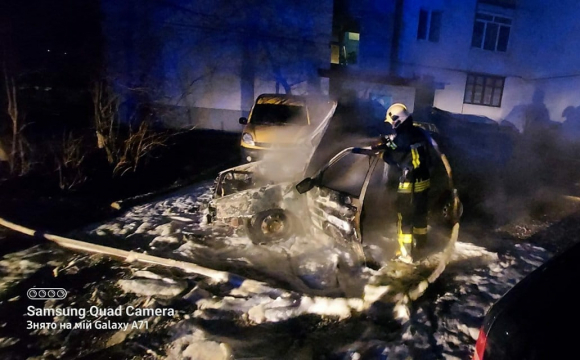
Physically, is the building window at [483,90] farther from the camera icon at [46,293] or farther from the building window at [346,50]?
the camera icon at [46,293]

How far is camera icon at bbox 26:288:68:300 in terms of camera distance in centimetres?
356

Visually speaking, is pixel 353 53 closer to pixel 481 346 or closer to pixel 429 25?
pixel 429 25

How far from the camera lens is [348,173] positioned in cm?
467

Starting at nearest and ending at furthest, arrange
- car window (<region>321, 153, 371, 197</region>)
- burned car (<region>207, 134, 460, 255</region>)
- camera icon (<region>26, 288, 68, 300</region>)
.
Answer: camera icon (<region>26, 288, 68, 300</region>)
burned car (<region>207, 134, 460, 255</region>)
car window (<region>321, 153, 371, 197</region>)

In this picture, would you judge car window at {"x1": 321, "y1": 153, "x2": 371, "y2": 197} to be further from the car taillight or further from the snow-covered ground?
the car taillight

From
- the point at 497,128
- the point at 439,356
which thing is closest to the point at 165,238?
the point at 439,356

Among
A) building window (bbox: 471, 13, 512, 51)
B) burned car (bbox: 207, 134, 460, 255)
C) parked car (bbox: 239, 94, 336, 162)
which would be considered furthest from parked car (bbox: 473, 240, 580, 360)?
building window (bbox: 471, 13, 512, 51)

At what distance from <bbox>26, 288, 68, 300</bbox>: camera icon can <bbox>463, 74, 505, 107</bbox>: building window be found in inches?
847

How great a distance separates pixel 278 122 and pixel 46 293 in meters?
6.38

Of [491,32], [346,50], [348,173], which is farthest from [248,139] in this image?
[491,32]

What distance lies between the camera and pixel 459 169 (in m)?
5.85

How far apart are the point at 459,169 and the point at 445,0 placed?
16491mm

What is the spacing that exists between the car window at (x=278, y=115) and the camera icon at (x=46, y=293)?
242 inches

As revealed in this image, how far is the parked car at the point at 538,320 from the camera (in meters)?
1.50
